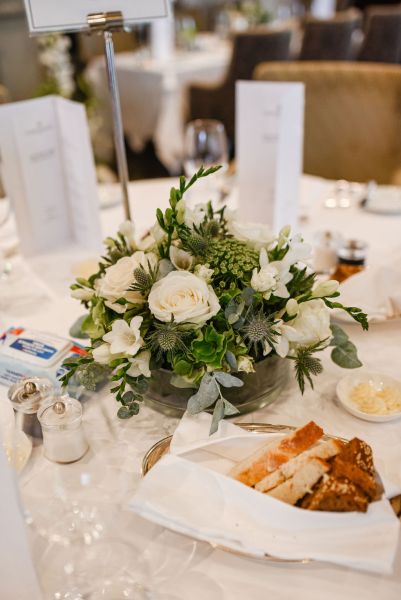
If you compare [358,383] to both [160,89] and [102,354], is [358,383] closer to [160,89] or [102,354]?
[102,354]

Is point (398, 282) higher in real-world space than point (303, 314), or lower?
lower

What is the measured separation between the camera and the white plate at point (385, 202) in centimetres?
146

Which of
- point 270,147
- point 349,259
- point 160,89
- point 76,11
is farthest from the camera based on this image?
point 160,89

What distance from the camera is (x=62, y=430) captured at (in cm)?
71

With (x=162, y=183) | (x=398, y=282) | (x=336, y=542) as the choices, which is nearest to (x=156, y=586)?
(x=336, y=542)

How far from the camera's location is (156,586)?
0.58 meters

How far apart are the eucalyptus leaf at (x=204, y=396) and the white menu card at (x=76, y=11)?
2.32 feet

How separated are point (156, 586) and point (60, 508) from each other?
0.16 m

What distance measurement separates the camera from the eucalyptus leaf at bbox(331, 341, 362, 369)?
821 mm

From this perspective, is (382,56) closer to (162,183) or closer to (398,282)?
(162,183)

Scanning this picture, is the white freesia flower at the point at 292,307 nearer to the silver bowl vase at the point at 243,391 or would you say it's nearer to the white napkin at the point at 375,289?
the silver bowl vase at the point at 243,391

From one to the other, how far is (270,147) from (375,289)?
1.35 ft

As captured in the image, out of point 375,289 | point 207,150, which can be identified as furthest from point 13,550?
point 207,150

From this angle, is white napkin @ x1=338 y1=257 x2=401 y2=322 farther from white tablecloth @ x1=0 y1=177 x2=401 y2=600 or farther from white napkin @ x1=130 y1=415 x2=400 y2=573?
white napkin @ x1=130 y1=415 x2=400 y2=573
